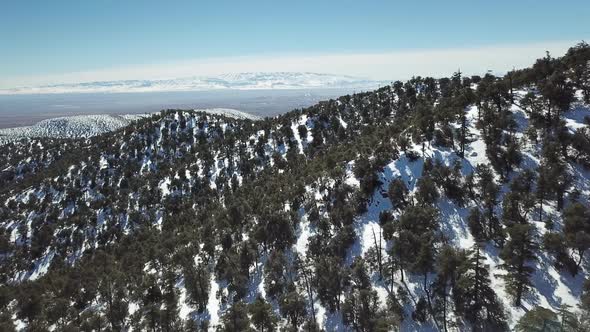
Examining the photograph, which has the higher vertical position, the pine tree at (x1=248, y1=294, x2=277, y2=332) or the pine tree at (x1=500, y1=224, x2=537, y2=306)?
the pine tree at (x1=500, y1=224, x2=537, y2=306)

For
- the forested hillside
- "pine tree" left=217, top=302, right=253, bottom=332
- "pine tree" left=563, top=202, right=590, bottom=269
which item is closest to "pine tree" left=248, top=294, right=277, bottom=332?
the forested hillside

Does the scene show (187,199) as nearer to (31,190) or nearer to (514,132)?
(31,190)

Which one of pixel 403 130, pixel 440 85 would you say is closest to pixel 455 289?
pixel 403 130

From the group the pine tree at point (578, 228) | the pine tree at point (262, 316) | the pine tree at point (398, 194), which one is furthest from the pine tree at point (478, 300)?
the pine tree at point (262, 316)

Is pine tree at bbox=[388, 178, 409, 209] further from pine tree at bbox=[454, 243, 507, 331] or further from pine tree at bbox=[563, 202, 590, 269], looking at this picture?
pine tree at bbox=[563, 202, 590, 269]

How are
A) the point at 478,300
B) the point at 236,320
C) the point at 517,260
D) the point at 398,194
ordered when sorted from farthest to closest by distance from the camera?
1. the point at 398,194
2. the point at 236,320
3. the point at 478,300
4. the point at 517,260

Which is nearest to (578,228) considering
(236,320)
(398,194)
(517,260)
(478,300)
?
(517,260)

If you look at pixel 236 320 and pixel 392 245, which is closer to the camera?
pixel 236 320

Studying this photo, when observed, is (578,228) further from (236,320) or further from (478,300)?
(236,320)
